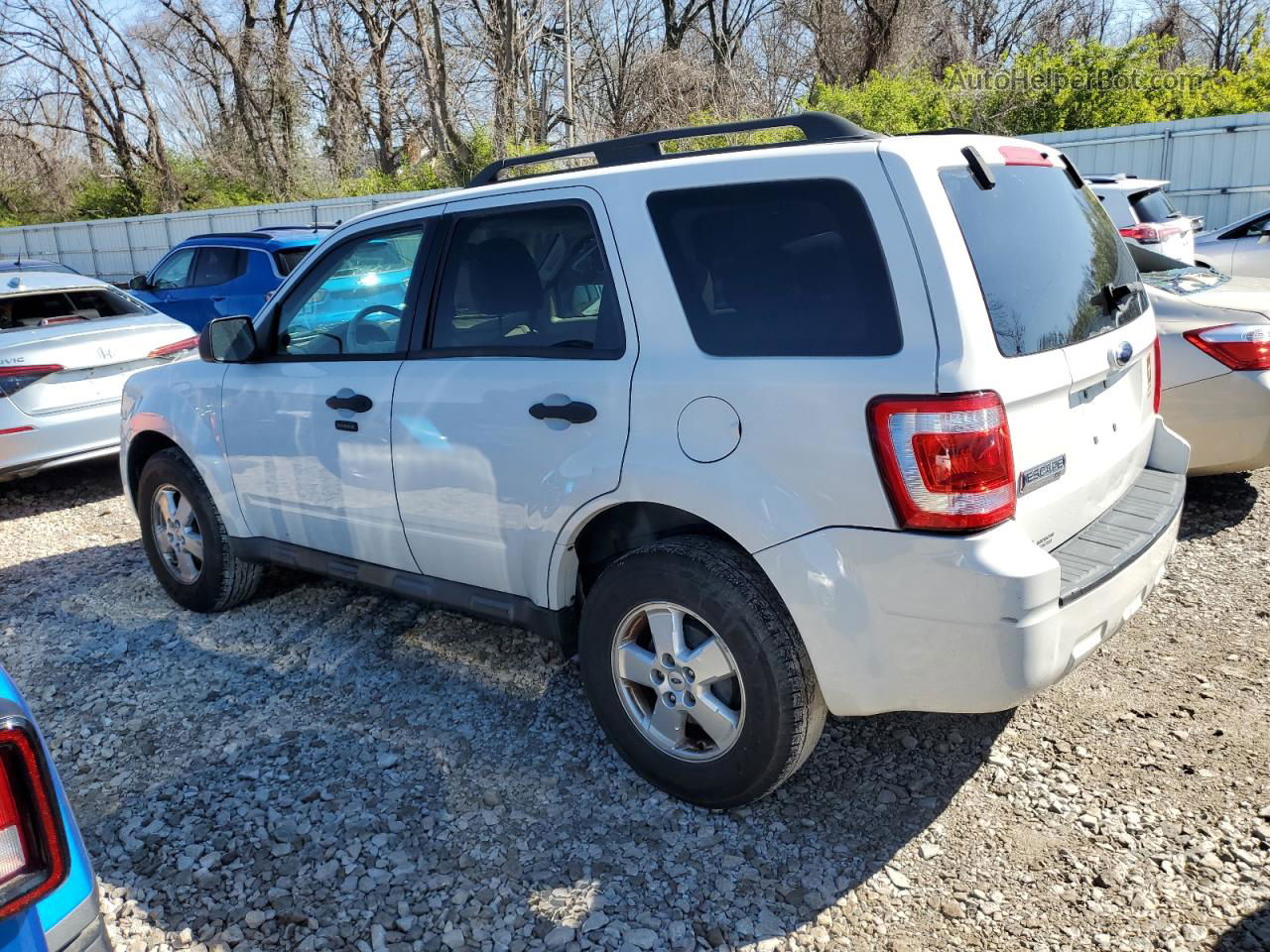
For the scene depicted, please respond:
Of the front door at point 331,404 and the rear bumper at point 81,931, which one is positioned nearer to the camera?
the rear bumper at point 81,931

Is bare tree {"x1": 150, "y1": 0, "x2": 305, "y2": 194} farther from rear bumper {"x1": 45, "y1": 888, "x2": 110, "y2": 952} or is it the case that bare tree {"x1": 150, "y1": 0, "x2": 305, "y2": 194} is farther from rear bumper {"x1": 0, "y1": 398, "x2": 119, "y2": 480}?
rear bumper {"x1": 45, "y1": 888, "x2": 110, "y2": 952}

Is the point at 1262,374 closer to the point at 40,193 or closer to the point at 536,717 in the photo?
the point at 536,717

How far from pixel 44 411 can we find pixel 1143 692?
6373 millimetres

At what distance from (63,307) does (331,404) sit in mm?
5159

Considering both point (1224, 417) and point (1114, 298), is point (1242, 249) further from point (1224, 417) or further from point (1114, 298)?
point (1114, 298)

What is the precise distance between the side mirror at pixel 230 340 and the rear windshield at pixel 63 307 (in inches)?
152

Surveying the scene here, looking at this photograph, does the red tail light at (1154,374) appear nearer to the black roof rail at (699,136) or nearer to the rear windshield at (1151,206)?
the black roof rail at (699,136)

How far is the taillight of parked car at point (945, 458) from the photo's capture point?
2473 millimetres

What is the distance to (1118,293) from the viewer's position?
319 centimetres

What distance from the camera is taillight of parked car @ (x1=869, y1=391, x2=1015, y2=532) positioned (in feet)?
8.11

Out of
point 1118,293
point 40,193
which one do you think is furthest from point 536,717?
point 40,193

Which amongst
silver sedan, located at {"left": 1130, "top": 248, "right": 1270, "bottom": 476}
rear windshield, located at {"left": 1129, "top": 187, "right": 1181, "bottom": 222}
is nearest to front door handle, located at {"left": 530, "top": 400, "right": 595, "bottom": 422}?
silver sedan, located at {"left": 1130, "top": 248, "right": 1270, "bottom": 476}

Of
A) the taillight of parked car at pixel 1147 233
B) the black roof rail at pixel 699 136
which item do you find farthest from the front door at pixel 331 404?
the taillight of parked car at pixel 1147 233

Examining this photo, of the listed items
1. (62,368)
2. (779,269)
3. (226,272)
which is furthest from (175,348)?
(779,269)
